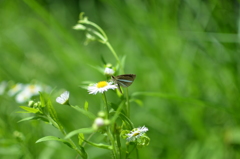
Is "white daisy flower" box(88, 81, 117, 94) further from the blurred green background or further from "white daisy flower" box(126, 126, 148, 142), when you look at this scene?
the blurred green background

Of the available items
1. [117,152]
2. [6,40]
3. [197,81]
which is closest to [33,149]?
[117,152]

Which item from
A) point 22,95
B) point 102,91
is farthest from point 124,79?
point 22,95

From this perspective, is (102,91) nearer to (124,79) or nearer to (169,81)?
(124,79)

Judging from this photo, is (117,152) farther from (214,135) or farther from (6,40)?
(6,40)

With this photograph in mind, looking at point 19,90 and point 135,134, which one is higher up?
point 19,90

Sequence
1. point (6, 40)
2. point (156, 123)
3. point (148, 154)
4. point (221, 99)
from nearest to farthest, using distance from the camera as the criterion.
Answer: point (148, 154)
point (221, 99)
point (156, 123)
point (6, 40)

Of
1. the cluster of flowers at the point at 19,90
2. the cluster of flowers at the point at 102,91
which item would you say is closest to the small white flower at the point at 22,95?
the cluster of flowers at the point at 19,90
